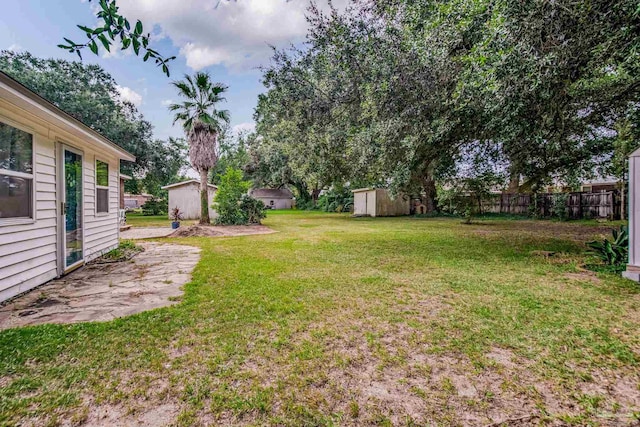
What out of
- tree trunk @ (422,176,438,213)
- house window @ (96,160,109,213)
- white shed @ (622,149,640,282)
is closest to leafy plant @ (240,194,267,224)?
house window @ (96,160,109,213)

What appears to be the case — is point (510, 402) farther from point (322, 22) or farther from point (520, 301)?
point (322, 22)

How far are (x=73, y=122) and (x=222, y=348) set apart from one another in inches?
152

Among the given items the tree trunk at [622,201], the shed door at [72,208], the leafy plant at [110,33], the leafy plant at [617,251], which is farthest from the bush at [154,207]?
the tree trunk at [622,201]

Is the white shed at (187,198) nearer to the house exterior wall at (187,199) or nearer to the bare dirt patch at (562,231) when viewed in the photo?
the house exterior wall at (187,199)

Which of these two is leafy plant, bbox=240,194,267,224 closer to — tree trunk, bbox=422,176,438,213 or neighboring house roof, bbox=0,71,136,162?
neighboring house roof, bbox=0,71,136,162

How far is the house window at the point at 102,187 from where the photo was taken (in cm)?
596

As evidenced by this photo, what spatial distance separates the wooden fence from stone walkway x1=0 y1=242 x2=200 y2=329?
14.2m

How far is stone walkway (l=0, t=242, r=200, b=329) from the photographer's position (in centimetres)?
305

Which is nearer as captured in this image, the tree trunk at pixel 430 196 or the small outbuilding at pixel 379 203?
the tree trunk at pixel 430 196

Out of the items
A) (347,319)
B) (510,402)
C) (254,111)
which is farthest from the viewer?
(254,111)

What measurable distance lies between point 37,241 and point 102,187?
8.25ft

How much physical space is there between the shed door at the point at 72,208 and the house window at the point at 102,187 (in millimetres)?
827

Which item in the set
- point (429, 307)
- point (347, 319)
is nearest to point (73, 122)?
point (347, 319)

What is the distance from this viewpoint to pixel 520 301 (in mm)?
3449
